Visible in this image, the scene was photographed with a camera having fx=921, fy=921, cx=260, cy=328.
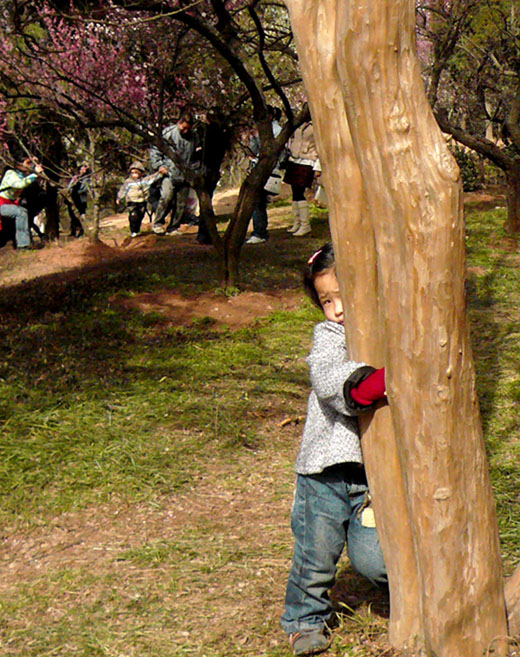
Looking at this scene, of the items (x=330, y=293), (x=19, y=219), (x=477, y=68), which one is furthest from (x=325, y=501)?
(x=477, y=68)

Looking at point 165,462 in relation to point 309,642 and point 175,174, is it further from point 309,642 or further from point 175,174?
point 175,174

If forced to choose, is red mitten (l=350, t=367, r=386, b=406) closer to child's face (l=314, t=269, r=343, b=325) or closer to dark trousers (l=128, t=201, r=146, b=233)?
child's face (l=314, t=269, r=343, b=325)

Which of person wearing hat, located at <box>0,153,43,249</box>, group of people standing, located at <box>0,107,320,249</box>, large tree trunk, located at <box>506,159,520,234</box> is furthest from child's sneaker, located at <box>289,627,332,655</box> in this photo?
person wearing hat, located at <box>0,153,43,249</box>

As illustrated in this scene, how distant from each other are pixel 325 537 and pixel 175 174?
1067cm

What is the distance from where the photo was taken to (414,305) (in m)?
2.56

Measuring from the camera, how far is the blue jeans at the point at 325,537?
317cm

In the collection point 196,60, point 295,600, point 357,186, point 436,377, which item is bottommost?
point 295,600

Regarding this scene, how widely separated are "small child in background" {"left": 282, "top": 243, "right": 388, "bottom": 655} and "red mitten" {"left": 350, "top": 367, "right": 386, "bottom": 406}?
182mm

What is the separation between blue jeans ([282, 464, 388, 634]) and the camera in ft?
10.4

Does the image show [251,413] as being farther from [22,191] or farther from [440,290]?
[22,191]

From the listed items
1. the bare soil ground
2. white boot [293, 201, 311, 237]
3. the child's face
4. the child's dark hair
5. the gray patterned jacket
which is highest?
the child's dark hair

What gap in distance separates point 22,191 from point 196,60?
3126mm

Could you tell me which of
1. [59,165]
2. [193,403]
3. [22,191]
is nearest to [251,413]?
[193,403]

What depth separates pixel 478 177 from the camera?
17.8 m
